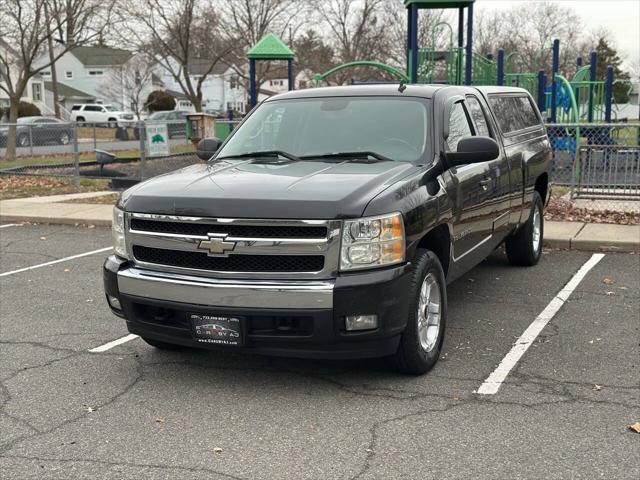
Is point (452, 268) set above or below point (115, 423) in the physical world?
above

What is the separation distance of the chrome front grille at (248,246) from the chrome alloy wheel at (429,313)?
0.83 m

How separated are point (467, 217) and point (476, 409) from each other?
1.76 m

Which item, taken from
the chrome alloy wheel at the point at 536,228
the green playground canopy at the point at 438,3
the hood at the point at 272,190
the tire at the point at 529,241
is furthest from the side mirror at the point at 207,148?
the green playground canopy at the point at 438,3

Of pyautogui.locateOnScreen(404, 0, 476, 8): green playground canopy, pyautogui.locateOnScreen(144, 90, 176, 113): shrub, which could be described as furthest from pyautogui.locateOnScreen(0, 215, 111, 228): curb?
pyautogui.locateOnScreen(144, 90, 176, 113): shrub

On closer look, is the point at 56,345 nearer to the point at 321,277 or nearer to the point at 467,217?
→ the point at 321,277

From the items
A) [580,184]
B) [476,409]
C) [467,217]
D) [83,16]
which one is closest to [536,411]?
[476,409]

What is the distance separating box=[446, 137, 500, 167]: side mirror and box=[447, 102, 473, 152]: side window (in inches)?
9.6

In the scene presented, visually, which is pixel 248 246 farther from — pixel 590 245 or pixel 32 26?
pixel 32 26

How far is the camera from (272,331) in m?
4.36

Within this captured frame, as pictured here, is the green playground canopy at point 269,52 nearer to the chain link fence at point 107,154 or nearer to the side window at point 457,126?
the chain link fence at point 107,154

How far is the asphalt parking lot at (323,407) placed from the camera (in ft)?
12.0

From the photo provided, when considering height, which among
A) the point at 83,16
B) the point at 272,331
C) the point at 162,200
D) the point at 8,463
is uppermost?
the point at 83,16

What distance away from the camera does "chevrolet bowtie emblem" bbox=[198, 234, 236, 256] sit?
4.35 metres

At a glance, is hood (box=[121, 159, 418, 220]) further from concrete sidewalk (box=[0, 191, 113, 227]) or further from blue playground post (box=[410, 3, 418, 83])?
blue playground post (box=[410, 3, 418, 83])
